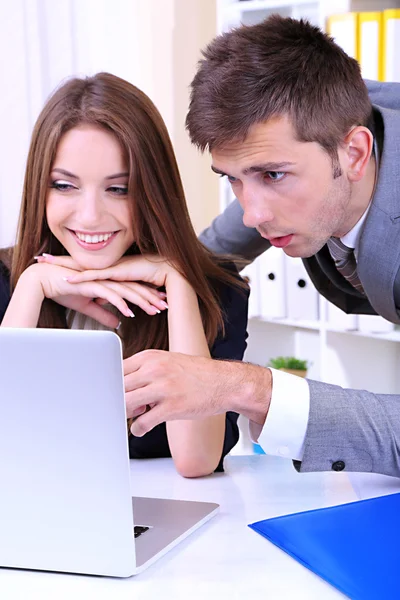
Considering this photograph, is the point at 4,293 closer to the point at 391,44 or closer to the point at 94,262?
the point at 94,262

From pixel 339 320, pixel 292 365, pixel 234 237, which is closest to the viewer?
pixel 234 237

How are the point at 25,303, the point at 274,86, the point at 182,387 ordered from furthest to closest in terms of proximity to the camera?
the point at 25,303 < the point at 274,86 < the point at 182,387

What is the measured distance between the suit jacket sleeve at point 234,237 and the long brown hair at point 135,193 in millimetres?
304

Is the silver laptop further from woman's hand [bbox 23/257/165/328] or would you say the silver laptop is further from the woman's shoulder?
the woman's shoulder

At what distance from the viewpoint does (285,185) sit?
4.34 ft

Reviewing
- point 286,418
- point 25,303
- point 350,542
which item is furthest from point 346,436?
point 25,303

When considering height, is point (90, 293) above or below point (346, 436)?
above

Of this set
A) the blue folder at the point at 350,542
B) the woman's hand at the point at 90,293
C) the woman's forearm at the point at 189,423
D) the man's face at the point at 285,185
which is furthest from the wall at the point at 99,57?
the blue folder at the point at 350,542

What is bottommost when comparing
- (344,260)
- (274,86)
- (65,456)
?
(65,456)

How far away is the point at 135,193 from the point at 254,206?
23cm

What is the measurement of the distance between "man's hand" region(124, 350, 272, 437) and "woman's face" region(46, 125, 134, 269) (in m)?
0.46

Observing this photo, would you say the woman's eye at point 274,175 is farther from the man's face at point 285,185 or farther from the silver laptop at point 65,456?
the silver laptop at point 65,456

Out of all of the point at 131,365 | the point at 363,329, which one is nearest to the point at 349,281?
the point at 363,329

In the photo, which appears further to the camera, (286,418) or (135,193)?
(135,193)
